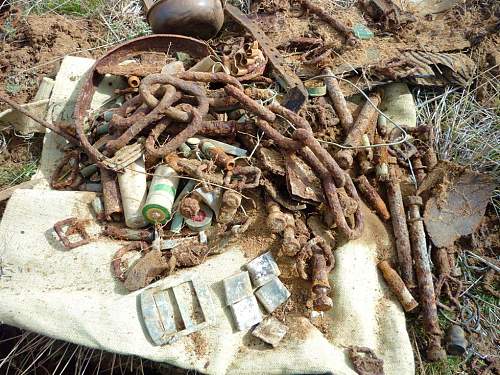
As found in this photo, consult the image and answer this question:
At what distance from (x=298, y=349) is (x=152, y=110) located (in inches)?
67.2

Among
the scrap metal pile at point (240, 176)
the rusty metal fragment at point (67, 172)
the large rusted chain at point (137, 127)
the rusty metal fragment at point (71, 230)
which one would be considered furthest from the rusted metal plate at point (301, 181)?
the rusty metal fragment at point (67, 172)

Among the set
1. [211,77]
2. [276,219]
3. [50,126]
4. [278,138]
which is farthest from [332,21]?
[50,126]

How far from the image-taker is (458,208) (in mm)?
3025

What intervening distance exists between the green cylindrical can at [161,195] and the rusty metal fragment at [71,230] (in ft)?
1.32

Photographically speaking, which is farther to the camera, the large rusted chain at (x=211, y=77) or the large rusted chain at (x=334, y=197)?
the large rusted chain at (x=211, y=77)

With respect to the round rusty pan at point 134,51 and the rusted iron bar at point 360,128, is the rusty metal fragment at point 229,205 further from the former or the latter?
the round rusty pan at point 134,51

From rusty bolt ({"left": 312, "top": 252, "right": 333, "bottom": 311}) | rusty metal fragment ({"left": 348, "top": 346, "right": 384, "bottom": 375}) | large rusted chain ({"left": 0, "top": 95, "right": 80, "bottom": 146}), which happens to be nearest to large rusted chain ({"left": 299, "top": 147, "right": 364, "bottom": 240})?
rusty bolt ({"left": 312, "top": 252, "right": 333, "bottom": 311})

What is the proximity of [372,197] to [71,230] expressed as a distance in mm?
1932

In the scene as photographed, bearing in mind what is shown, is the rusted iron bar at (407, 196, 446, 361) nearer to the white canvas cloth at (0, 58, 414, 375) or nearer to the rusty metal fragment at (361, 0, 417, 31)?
the white canvas cloth at (0, 58, 414, 375)

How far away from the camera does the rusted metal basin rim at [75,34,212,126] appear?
334 centimetres

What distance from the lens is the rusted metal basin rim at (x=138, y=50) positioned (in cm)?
334

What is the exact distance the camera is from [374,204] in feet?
9.77

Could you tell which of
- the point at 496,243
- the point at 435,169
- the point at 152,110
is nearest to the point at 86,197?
the point at 152,110


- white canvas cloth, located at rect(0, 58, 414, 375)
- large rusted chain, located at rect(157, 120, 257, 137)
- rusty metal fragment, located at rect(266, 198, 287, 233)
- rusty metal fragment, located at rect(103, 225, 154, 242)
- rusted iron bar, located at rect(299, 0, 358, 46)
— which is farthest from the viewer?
rusted iron bar, located at rect(299, 0, 358, 46)
